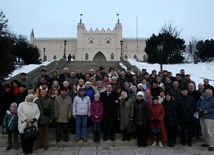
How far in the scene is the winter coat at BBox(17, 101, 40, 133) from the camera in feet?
22.9

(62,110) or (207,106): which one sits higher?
(207,106)

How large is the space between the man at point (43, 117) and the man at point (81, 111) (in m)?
0.78

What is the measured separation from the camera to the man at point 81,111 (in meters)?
7.72

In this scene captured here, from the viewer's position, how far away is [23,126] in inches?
275

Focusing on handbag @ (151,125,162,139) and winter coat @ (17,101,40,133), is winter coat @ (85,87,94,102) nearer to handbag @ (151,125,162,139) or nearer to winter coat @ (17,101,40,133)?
winter coat @ (17,101,40,133)

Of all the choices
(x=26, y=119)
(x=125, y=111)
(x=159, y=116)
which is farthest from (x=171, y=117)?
(x=26, y=119)

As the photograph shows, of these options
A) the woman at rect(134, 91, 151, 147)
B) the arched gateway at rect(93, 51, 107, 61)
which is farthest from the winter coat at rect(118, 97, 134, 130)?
the arched gateway at rect(93, 51, 107, 61)

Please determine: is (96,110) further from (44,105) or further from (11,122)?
(11,122)

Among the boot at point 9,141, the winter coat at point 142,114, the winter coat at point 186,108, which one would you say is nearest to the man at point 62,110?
the boot at point 9,141

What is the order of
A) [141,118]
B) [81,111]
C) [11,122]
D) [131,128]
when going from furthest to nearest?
[131,128] < [81,111] < [141,118] < [11,122]

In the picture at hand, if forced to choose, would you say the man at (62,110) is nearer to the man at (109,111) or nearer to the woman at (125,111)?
the man at (109,111)

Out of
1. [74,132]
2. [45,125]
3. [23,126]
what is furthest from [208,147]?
[23,126]

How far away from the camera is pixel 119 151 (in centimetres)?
715

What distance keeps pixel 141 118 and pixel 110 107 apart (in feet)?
3.38
